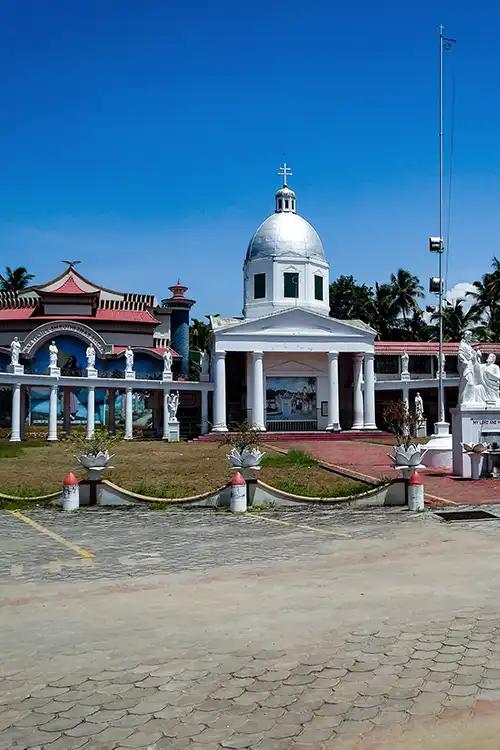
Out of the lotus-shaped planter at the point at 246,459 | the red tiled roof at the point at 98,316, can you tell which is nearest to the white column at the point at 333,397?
the red tiled roof at the point at 98,316

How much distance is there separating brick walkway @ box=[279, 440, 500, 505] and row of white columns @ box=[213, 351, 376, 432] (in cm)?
938

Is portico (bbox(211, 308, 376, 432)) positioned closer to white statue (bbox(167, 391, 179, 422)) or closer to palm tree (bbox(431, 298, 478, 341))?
→ white statue (bbox(167, 391, 179, 422))

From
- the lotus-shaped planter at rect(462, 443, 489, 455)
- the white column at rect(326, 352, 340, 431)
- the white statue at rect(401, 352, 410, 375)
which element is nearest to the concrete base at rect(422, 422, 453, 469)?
the lotus-shaped planter at rect(462, 443, 489, 455)

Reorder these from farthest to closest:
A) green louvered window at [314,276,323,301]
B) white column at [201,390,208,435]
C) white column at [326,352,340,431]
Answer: green louvered window at [314,276,323,301], white column at [201,390,208,435], white column at [326,352,340,431]

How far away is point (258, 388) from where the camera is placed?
46.6 meters

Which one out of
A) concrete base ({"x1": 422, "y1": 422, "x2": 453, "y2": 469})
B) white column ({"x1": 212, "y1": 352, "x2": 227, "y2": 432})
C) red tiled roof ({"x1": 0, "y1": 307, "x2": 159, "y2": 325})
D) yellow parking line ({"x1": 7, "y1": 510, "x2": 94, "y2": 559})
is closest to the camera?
yellow parking line ({"x1": 7, "y1": 510, "x2": 94, "y2": 559})

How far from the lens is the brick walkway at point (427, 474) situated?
1593 centimetres

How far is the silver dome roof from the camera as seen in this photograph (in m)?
50.5

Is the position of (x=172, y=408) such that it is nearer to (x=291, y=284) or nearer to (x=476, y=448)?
(x=291, y=284)

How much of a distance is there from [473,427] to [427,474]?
74.3 inches

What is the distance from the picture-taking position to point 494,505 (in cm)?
1436

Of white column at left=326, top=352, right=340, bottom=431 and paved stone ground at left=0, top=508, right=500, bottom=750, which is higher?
white column at left=326, top=352, right=340, bottom=431

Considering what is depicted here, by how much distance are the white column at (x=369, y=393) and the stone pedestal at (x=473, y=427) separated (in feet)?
88.8

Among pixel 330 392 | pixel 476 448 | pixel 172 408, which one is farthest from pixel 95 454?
pixel 330 392
